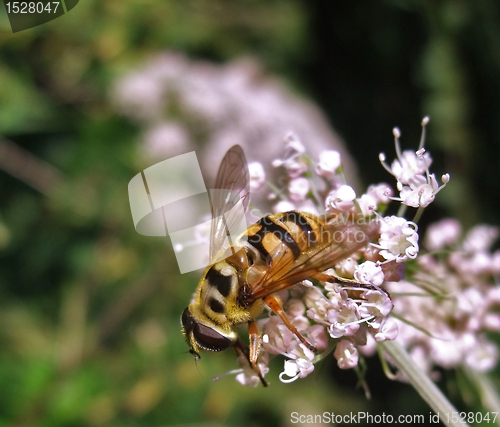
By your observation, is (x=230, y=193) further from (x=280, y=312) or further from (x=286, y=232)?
(x=280, y=312)

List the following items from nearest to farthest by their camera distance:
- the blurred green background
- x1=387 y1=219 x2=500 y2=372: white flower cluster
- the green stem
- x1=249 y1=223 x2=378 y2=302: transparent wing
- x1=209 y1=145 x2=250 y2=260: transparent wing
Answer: x1=249 y1=223 x2=378 y2=302: transparent wing < the green stem < x1=209 y1=145 x2=250 y2=260: transparent wing < x1=387 y1=219 x2=500 y2=372: white flower cluster < the blurred green background

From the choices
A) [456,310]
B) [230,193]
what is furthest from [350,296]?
[456,310]

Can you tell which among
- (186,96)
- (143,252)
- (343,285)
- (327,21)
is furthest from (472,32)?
(343,285)

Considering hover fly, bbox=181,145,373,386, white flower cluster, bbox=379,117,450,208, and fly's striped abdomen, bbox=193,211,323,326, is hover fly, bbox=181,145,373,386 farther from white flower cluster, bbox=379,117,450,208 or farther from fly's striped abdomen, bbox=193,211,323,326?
white flower cluster, bbox=379,117,450,208

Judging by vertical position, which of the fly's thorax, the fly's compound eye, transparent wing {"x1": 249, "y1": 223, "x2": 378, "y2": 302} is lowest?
the fly's compound eye

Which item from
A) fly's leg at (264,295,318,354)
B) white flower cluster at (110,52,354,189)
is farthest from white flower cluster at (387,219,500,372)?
white flower cluster at (110,52,354,189)

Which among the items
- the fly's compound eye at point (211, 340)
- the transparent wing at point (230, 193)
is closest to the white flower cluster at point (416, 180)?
the transparent wing at point (230, 193)
